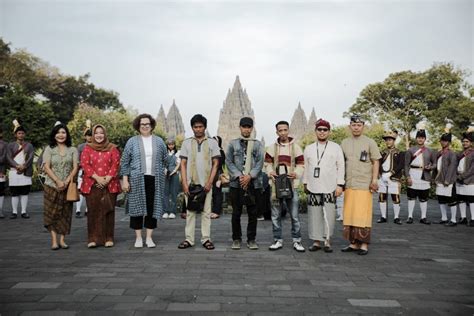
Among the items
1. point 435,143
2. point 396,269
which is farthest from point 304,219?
point 435,143

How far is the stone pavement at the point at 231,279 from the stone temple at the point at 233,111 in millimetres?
67806

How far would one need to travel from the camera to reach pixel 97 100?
5178 cm

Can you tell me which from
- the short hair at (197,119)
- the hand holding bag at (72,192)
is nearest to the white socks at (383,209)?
the short hair at (197,119)

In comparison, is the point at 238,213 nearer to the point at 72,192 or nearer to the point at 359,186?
the point at 359,186

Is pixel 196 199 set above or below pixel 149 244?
above

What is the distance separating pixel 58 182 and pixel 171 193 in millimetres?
3499

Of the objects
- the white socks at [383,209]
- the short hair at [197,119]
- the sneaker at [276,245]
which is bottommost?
the sneaker at [276,245]

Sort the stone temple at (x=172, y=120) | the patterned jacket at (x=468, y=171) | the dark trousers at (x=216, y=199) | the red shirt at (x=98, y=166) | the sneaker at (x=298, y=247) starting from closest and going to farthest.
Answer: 1. the sneaker at (x=298, y=247)
2. the red shirt at (x=98, y=166)
3. the patterned jacket at (x=468, y=171)
4. the dark trousers at (x=216, y=199)
5. the stone temple at (x=172, y=120)

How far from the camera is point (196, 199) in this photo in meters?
5.36

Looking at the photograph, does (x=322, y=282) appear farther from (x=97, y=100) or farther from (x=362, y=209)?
(x=97, y=100)

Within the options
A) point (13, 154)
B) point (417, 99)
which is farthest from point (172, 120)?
point (13, 154)

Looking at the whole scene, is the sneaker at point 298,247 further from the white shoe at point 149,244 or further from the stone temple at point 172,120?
the stone temple at point 172,120

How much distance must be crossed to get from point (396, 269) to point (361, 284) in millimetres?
860

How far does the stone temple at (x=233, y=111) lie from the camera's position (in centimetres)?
7350
